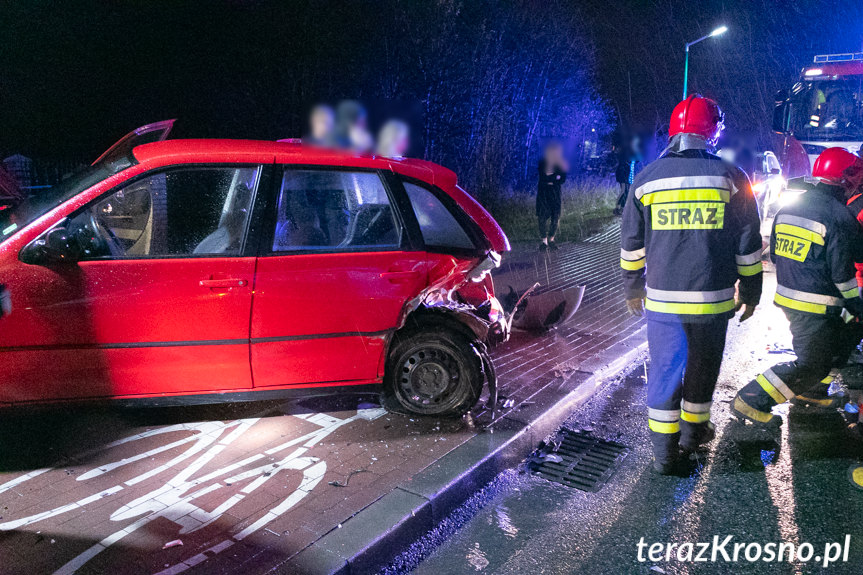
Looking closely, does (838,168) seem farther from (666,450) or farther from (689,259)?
(666,450)

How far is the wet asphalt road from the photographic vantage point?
2.70 metres

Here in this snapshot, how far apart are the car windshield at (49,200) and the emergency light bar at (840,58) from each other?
12.8 m

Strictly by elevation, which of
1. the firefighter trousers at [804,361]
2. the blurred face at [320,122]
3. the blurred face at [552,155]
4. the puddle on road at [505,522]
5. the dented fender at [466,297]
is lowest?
the puddle on road at [505,522]

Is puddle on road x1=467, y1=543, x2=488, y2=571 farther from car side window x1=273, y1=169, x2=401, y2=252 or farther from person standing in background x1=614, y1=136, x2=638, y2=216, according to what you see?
person standing in background x1=614, y1=136, x2=638, y2=216

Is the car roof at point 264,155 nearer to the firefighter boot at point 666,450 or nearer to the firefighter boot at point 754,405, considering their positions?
the firefighter boot at point 666,450

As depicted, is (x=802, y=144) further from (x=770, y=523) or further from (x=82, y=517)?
(x=82, y=517)

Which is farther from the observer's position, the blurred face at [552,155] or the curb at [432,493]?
the blurred face at [552,155]

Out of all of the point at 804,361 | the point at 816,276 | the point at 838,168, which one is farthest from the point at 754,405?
the point at 838,168

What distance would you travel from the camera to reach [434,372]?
12.9 feet

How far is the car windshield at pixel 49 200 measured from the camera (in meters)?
3.26

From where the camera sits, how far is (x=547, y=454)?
3820 mm

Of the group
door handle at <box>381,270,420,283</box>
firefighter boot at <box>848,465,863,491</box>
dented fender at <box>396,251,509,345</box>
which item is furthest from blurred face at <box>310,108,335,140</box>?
firefighter boot at <box>848,465,863,491</box>

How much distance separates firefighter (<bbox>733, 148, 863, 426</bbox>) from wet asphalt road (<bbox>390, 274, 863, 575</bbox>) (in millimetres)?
432

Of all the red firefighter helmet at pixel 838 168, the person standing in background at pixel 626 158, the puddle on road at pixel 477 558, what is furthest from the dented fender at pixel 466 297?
the person standing in background at pixel 626 158
